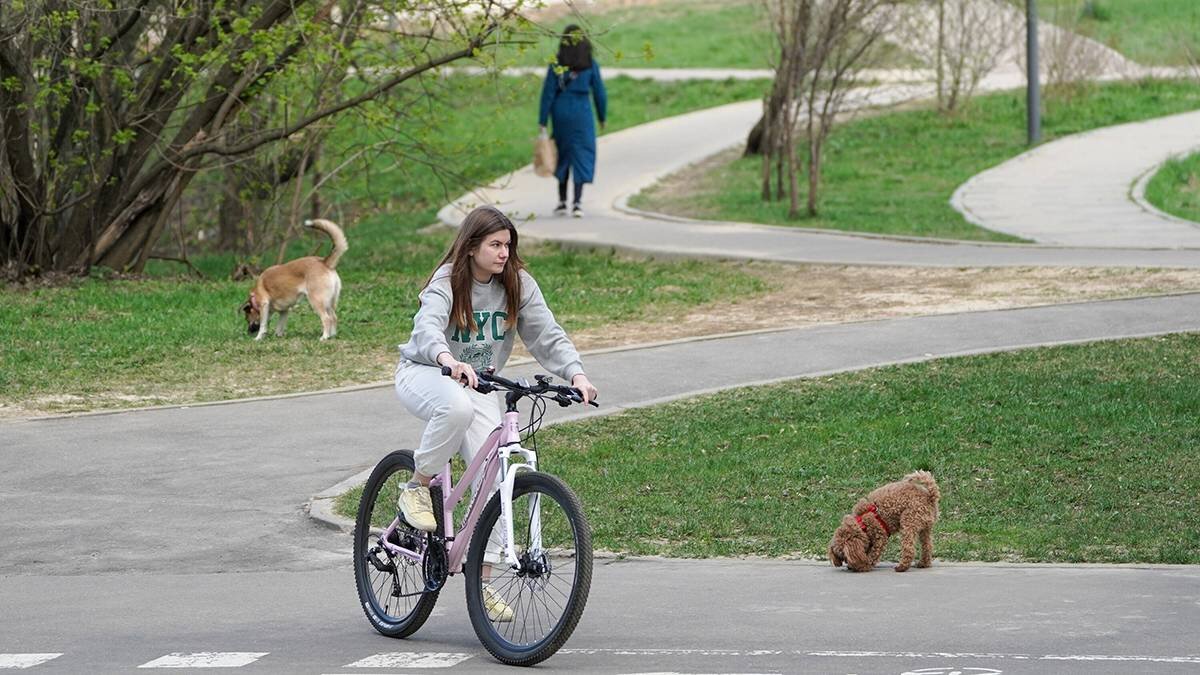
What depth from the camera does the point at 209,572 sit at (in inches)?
339

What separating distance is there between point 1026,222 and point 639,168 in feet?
28.9

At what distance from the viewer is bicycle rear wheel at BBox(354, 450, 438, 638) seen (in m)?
7.12

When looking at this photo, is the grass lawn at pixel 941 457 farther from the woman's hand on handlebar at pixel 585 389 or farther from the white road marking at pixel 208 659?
the white road marking at pixel 208 659

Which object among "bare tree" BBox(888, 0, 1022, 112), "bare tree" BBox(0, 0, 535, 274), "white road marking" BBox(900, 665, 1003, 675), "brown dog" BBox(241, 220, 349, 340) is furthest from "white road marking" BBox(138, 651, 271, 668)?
"bare tree" BBox(888, 0, 1022, 112)

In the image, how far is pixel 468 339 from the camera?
22.8ft

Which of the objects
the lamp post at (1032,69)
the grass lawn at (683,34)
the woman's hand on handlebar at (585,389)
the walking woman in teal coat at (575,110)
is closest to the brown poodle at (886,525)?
the woman's hand on handlebar at (585,389)

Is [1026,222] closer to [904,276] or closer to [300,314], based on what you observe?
[904,276]

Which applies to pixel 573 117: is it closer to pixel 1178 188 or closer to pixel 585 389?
pixel 1178 188

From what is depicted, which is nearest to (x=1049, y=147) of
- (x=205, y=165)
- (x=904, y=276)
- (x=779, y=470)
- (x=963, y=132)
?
(x=963, y=132)

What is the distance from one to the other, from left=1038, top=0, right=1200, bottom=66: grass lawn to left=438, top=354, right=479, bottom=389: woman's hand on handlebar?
28.7 metres

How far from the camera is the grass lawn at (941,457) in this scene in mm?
8734

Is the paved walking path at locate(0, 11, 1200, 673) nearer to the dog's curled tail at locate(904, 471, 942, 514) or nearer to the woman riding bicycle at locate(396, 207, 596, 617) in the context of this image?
the dog's curled tail at locate(904, 471, 942, 514)

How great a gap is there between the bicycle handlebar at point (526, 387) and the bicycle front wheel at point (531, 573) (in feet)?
0.93

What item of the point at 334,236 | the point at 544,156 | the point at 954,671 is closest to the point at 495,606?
the point at 954,671
